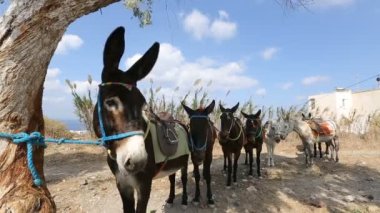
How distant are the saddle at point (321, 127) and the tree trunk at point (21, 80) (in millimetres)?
10958

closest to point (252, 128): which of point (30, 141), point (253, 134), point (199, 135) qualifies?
point (253, 134)

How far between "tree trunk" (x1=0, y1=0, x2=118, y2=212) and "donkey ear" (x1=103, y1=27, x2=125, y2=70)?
498mm

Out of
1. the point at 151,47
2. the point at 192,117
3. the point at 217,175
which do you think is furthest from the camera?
the point at 217,175

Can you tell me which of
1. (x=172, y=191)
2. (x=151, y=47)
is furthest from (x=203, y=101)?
(x=151, y=47)

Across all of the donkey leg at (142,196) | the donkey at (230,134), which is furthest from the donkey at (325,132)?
the donkey leg at (142,196)

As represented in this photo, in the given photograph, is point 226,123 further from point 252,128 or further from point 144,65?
point 144,65

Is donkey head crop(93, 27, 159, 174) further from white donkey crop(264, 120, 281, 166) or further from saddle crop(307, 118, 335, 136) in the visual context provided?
saddle crop(307, 118, 335, 136)

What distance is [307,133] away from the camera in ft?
39.0

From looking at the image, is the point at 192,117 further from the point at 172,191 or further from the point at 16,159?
the point at 16,159

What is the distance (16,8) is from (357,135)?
17.8m

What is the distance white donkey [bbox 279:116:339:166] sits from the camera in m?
11.6

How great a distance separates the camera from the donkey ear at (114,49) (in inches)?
111

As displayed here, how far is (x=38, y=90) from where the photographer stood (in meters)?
2.43

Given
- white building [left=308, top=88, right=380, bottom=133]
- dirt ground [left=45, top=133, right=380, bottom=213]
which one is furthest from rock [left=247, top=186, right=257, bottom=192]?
white building [left=308, top=88, right=380, bottom=133]
